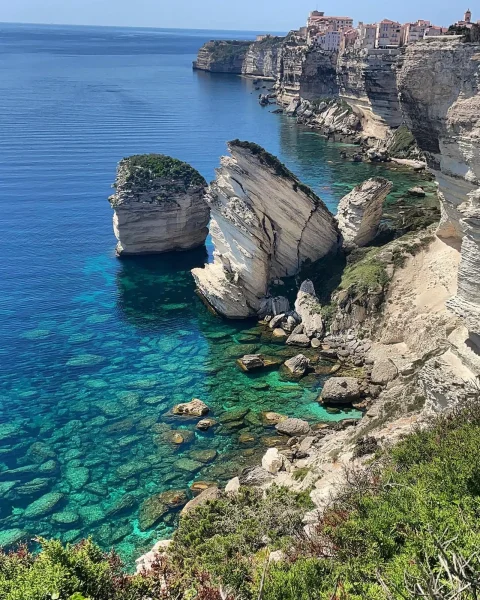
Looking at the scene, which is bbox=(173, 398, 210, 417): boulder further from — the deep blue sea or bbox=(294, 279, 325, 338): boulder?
bbox=(294, 279, 325, 338): boulder

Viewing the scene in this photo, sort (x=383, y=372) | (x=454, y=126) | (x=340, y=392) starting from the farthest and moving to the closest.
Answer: (x=383, y=372) → (x=340, y=392) → (x=454, y=126)

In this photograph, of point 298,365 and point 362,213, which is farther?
point 362,213

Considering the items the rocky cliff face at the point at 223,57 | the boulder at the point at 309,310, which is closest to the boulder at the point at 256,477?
the boulder at the point at 309,310

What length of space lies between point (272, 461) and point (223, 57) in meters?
174

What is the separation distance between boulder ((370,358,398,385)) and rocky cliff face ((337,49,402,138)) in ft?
198

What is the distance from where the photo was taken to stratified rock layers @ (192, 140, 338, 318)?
36.8 meters

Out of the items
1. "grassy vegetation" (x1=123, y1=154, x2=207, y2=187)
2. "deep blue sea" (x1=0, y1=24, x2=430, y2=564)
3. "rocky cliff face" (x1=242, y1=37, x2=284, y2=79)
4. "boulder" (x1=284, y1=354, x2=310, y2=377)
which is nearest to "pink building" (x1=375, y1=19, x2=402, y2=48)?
"deep blue sea" (x1=0, y1=24, x2=430, y2=564)

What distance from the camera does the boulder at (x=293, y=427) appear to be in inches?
1035

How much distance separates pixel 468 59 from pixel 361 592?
73.4 feet

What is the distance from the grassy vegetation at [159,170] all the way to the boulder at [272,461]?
27409mm

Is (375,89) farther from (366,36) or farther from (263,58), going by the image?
(263,58)

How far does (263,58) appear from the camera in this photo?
166250mm

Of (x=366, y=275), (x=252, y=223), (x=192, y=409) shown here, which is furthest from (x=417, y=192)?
(x=192, y=409)

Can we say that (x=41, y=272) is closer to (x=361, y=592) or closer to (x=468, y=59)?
(x=468, y=59)
